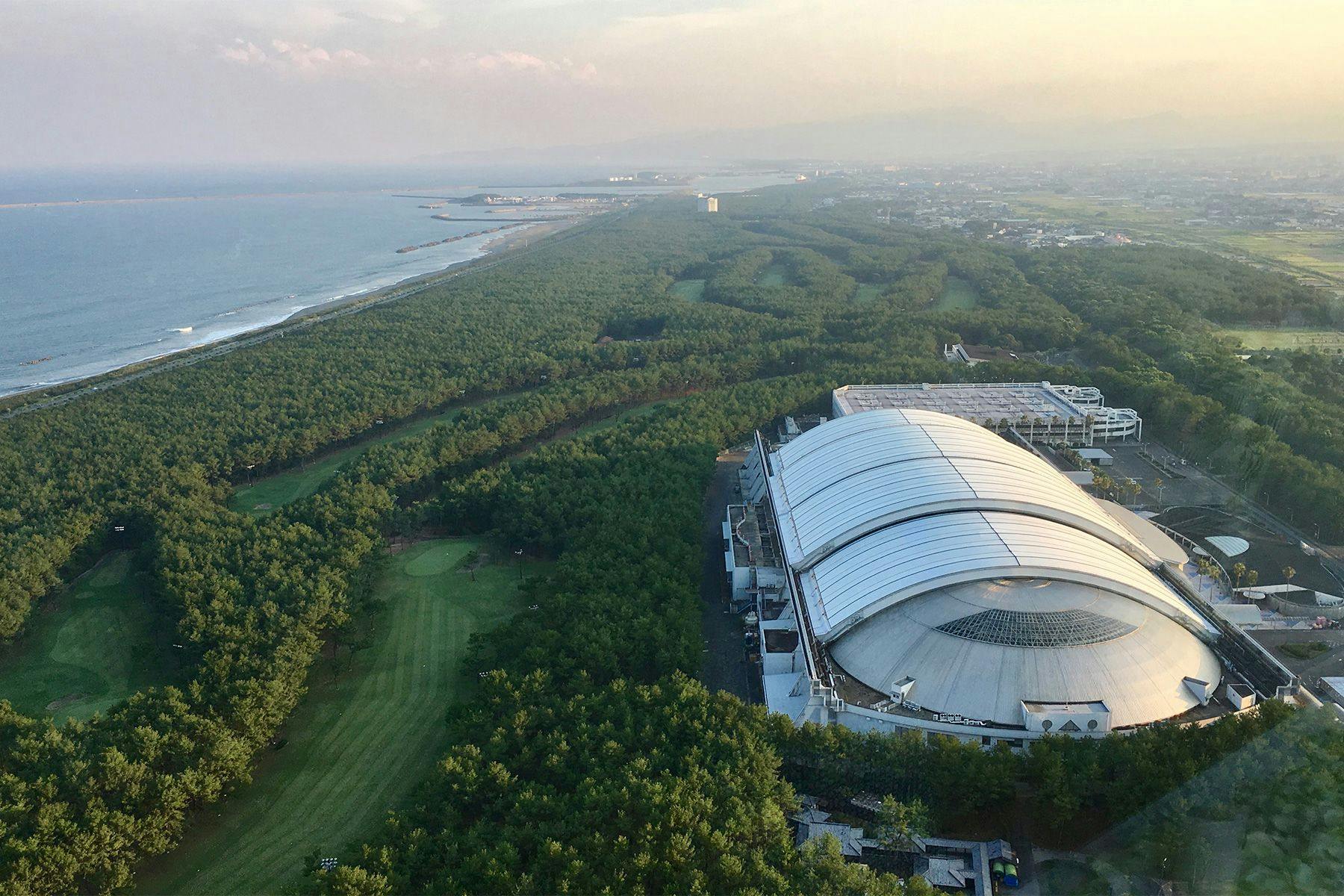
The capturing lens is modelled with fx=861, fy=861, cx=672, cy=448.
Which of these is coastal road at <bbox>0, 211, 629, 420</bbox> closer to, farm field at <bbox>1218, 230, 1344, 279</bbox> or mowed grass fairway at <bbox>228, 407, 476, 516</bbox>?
mowed grass fairway at <bbox>228, 407, 476, 516</bbox>

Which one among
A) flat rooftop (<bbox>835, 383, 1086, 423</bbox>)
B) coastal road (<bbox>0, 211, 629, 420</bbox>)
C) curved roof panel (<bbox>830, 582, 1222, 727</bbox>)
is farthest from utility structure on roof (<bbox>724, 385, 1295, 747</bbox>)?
coastal road (<bbox>0, 211, 629, 420</bbox>)

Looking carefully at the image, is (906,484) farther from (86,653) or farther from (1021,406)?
(86,653)

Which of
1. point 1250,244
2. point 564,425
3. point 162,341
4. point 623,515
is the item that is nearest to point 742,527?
point 623,515

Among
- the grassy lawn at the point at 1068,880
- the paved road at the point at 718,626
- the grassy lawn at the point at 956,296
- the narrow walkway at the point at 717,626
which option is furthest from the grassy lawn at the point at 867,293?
the grassy lawn at the point at 1068,880

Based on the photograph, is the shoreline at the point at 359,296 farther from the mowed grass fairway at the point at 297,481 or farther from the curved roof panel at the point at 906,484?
the curved roof panel at the point at 906,484

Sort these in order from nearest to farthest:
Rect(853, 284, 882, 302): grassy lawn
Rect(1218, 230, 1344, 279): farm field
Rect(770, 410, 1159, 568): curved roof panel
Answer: Rect(770, 410, 1159, 568): curved roof panel → Rect(1218, 230, 1344, 279): farm field → Rect(853, 284, 882, 302): grassy lawn
